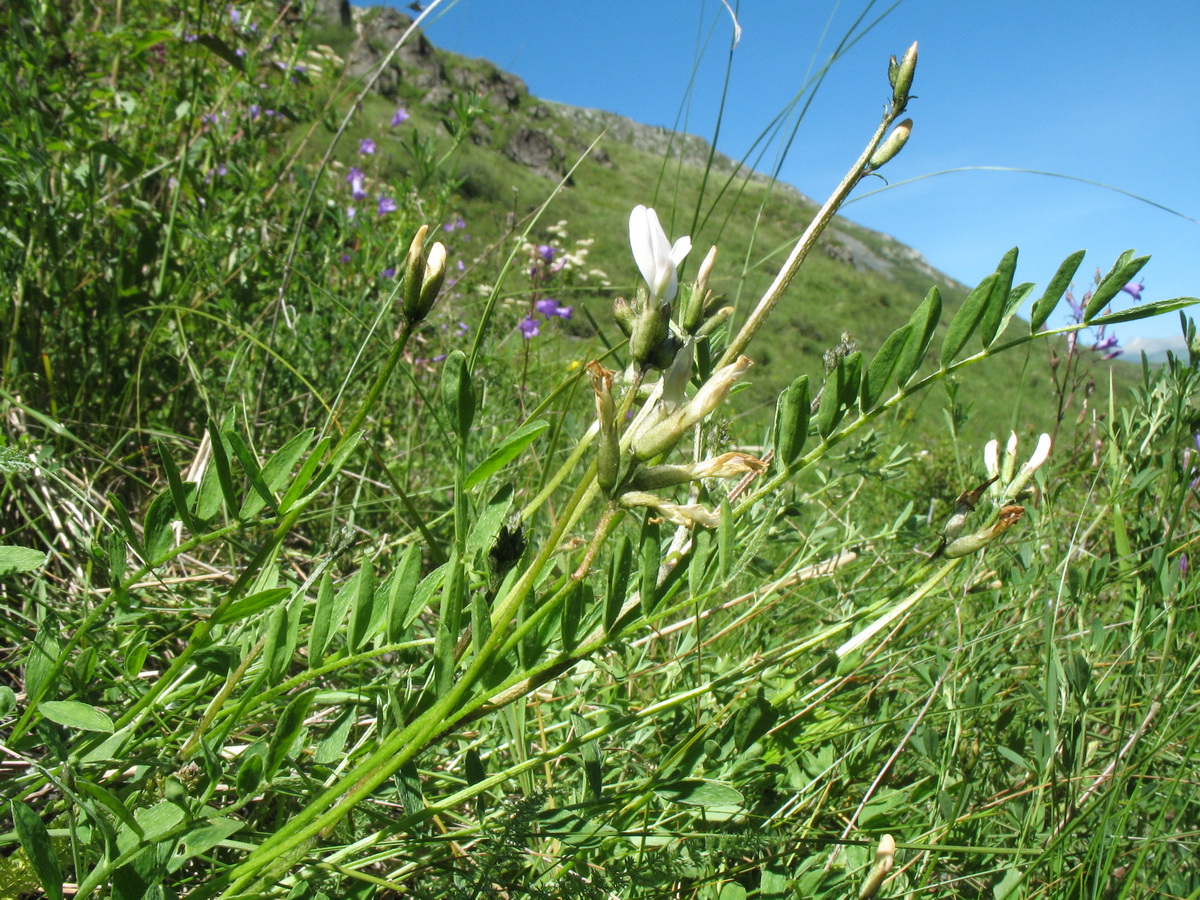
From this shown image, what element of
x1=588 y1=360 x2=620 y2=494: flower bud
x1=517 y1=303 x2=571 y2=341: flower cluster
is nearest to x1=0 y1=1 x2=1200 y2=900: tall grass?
x1=588 y1=360 x2=620 y2=494: flower bud

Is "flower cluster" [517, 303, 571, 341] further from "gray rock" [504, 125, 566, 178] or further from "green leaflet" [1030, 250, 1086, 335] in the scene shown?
"gray rock" [504, 125, 566, 178]

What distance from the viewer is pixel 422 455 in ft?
5.00

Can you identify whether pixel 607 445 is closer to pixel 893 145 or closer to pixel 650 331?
pixel 650 331

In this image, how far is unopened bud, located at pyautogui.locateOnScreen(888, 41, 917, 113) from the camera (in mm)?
501

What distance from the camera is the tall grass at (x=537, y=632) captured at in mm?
493

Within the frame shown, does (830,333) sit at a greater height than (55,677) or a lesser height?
greater

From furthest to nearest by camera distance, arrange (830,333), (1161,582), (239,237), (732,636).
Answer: (830,333) → (239,237) → (732,636) → (1161,582)

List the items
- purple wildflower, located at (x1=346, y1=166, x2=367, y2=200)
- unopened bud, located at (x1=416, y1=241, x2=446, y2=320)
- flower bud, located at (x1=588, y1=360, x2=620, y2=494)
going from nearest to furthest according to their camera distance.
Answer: flower bud, located at (x1=588, y1=360, x2=620, y2=494) → unopened bud, located at (x1=416, y1=241, x2=446, y2=320) → purple wildflower, located at (x1=346, y1=166, x2=367, y2=200)

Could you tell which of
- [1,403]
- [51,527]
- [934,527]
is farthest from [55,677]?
[934,527]

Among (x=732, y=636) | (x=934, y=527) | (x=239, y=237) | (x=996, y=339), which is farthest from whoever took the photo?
(x=239, y=237)

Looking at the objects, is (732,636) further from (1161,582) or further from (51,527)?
(51,527)

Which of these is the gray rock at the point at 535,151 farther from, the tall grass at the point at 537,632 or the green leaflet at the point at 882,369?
the green leaflet at the point at 882,369

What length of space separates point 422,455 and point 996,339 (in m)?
1.16

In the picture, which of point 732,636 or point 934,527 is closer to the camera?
point 732,636
